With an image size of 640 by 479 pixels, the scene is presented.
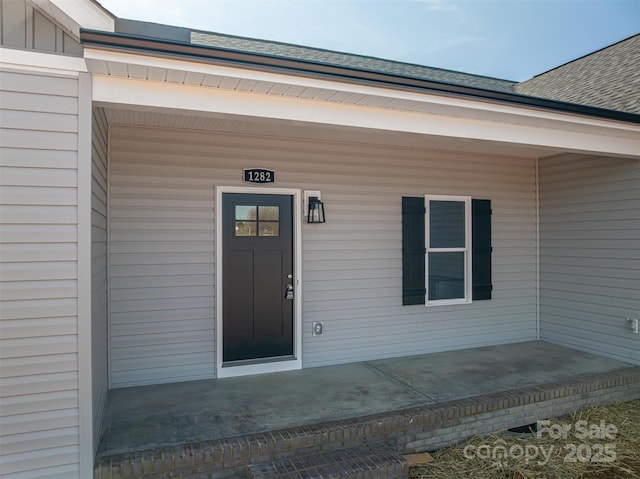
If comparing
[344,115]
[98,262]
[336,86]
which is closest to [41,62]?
[98,262]

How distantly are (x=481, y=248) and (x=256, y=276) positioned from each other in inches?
117

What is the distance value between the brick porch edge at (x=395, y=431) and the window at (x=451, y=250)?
1.61 metres

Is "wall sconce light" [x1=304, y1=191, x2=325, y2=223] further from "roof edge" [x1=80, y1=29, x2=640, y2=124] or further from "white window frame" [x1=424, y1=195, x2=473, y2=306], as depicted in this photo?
"roof edge" [x1=80, y1=29, x2=640, y2=124]

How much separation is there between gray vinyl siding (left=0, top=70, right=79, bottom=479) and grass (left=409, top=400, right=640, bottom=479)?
246cm

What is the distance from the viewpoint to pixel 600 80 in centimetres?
623

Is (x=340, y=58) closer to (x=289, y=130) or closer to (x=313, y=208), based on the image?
(x=289, y=130)

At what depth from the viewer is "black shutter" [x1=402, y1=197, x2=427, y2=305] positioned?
5.24 meters

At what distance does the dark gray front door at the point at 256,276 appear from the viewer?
4492mm

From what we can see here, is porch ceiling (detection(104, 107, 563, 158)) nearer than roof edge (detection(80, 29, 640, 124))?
No

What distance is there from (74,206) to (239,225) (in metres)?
1.95

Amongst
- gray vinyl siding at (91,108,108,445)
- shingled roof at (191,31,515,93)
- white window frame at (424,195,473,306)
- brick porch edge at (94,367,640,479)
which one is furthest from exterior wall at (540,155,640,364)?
gray vinyl siding at (91,108,108,445)

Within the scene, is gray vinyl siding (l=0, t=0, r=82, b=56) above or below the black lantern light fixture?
above

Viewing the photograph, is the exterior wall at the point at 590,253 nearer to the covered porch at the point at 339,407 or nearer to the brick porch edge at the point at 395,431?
the covered porch at the point at 339,407

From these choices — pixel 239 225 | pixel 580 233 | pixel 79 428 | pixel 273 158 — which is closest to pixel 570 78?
pixel 580 233
